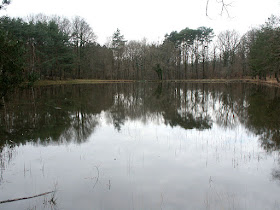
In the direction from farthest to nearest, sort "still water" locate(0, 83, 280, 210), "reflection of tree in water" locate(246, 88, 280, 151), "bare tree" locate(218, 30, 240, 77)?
"bare tree" locate(218, 30, 240, 77)
"reflection of tree in water" locate(246, 88, 280, 151)
"still water" locate(0, 83, 280, 210)

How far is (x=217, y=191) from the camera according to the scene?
513 centimetres

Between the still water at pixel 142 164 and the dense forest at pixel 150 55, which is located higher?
the dense forest at pixel 150 55

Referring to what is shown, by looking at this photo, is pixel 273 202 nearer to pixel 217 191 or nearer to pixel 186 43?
pixel 217 191

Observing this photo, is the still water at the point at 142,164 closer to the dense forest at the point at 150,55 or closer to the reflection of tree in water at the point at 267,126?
the reflection of tree in water at the point at 267,126

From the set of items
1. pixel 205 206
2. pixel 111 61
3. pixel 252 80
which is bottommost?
pixel 205 206

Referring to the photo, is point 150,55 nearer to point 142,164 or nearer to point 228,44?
point 228,44

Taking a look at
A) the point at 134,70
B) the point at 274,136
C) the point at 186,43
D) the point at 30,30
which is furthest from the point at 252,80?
the point at 274,136

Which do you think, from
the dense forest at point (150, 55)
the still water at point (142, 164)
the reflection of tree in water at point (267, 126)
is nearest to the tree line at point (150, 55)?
the dense forest at point (150, 55)

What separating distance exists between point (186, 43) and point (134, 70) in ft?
53.3

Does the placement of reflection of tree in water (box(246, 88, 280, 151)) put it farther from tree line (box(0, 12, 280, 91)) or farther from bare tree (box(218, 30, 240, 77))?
bare tree (box(218, 30, 240, 77))

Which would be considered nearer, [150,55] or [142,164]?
[142,164]

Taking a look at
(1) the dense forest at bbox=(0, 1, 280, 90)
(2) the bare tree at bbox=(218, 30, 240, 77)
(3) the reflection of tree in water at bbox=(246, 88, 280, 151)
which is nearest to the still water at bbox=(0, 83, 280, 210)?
(3) the reflection of tree in water at bbox=(246, 88, 280, 151)

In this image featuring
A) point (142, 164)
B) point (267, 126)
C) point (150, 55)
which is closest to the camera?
point (142, 164)

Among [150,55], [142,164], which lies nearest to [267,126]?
[142,164]
